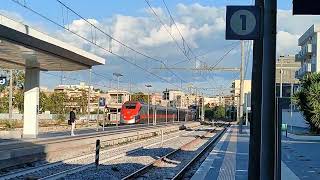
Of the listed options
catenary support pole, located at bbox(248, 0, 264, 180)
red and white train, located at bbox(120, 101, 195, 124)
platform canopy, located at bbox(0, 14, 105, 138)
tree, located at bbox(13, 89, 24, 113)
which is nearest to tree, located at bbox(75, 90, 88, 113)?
tree, located at bbox(13, 89, 24, 113)

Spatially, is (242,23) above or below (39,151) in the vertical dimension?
above

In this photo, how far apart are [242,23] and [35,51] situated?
1895 centimetres

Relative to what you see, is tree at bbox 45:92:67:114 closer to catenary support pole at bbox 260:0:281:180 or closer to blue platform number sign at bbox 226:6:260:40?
blue platform number sign at bbox 226:6:260:40

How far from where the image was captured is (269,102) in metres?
7.11

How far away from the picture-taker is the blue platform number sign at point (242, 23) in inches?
310

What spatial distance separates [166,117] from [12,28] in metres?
66.5

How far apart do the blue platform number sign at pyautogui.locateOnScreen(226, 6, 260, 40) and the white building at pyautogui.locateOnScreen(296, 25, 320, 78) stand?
72.2 m

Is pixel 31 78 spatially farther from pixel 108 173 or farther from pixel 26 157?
pixel 108 173

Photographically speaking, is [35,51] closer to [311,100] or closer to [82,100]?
[311,100]

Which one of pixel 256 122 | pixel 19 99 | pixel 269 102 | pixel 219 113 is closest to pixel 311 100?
pixel 256 122

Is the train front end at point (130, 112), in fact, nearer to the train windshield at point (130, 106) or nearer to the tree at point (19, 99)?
the train windshield at point (130, 106)

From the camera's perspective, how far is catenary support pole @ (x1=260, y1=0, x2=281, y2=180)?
7102 millimetres

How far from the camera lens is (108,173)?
1780 centimetres

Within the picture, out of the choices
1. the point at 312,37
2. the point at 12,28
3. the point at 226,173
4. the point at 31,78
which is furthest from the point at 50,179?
the point at 312,37
